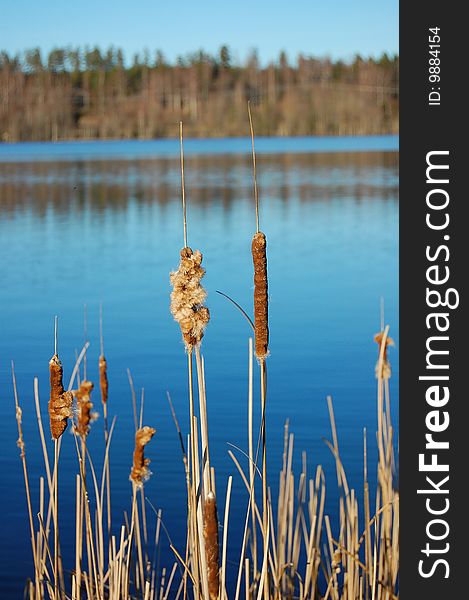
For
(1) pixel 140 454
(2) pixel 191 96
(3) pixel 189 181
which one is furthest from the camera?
(2) pixel 191 96

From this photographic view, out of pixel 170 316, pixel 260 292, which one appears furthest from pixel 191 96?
pixel 260 292

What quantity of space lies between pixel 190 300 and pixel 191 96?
191ft

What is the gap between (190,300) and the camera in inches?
74.0

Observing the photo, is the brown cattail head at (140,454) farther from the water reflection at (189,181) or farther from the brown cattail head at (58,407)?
the water reflection at (189,181)

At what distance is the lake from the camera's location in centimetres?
501

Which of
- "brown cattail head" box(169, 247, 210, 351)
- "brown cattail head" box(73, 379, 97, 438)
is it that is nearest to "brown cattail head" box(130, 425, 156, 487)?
"brown cattail head" box(73, 379, 97, 438)

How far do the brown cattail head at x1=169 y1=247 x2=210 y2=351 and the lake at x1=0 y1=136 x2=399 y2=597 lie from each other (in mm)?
2030

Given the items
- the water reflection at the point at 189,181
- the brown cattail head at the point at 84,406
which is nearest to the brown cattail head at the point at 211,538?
the brown cattail head at the point at 84,406

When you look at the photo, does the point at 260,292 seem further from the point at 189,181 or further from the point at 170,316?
the point at 189,181

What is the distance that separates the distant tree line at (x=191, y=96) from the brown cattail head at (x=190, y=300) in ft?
150

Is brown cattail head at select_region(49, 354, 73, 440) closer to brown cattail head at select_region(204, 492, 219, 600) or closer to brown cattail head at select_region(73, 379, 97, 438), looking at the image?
brown cattail head at select_region(73, 379, 97, 438)

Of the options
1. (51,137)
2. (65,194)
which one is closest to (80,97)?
(51,137)

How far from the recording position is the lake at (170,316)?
5.01 m

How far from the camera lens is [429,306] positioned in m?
2.41
